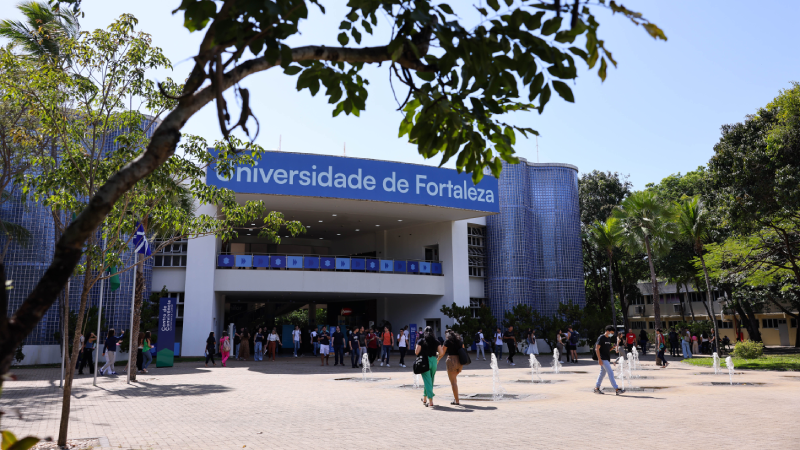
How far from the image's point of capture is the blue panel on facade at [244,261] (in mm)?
26703

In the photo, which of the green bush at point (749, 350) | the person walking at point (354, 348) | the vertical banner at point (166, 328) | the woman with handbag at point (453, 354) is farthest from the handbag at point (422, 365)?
the green bush at point (749, 350)

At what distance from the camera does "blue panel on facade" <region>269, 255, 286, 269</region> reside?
88.7 ft

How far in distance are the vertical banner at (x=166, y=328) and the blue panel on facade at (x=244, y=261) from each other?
5.17 metres

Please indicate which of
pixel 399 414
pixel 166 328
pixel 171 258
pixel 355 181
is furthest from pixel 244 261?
pixel 399 414

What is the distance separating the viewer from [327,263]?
27938 mm

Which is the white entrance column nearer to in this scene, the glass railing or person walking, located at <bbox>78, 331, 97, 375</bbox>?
the glass railing

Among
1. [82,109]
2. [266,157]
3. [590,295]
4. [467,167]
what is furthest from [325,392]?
[590,295]

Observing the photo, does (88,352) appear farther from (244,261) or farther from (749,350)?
(749,350)

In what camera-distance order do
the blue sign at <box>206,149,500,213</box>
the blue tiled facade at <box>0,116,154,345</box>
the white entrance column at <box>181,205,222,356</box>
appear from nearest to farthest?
the blue tiled facade at <box>0,116,154,345</box>
the blue sign at <box>206,149,500,213</box>
the white entrance column at <box>181,205,222,356</box>

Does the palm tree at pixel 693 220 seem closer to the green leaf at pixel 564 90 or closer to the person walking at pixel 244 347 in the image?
the person walking at pixel 244 347

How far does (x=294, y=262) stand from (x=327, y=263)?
1618mm

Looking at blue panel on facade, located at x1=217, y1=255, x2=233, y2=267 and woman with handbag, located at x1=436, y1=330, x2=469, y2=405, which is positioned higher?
blue panel on facade, located at x1=217, y1=255, x2=233, y2=267

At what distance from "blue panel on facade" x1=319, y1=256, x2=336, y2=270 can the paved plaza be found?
1160cm

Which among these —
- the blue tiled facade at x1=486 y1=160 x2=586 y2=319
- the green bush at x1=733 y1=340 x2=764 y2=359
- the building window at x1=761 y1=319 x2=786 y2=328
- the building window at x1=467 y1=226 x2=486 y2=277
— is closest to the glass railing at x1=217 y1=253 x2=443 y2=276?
the building window at x1=467 y1=226 x2=486 y2=277
